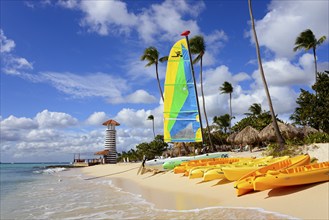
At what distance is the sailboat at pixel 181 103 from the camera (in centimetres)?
1711

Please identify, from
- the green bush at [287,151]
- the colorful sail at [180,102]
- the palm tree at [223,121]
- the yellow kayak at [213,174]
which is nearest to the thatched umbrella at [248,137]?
the green bush at [287,151]

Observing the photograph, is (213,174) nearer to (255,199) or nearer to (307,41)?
(255,199)

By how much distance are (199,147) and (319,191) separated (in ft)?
107

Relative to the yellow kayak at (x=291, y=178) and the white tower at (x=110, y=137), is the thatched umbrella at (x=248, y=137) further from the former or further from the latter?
the white tower at (x=110, y=137)

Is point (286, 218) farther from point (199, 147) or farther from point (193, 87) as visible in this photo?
point (199, 147)

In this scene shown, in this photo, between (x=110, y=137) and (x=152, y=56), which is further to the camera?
(x=110, y=137)

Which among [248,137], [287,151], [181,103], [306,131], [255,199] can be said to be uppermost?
[181,103]

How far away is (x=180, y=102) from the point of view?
17.3 metres

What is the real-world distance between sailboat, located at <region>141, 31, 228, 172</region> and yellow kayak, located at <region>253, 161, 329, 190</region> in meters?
8.70

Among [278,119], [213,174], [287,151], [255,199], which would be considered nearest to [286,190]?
[255,199]

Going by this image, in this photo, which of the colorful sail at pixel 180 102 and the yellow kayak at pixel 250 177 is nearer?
the yellow kayak at pixel 250 177

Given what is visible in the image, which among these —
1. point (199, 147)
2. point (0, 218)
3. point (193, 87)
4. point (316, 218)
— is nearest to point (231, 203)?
point (316, 218)

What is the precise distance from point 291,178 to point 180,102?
9.97m

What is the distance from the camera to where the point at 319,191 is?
25.2 feet
